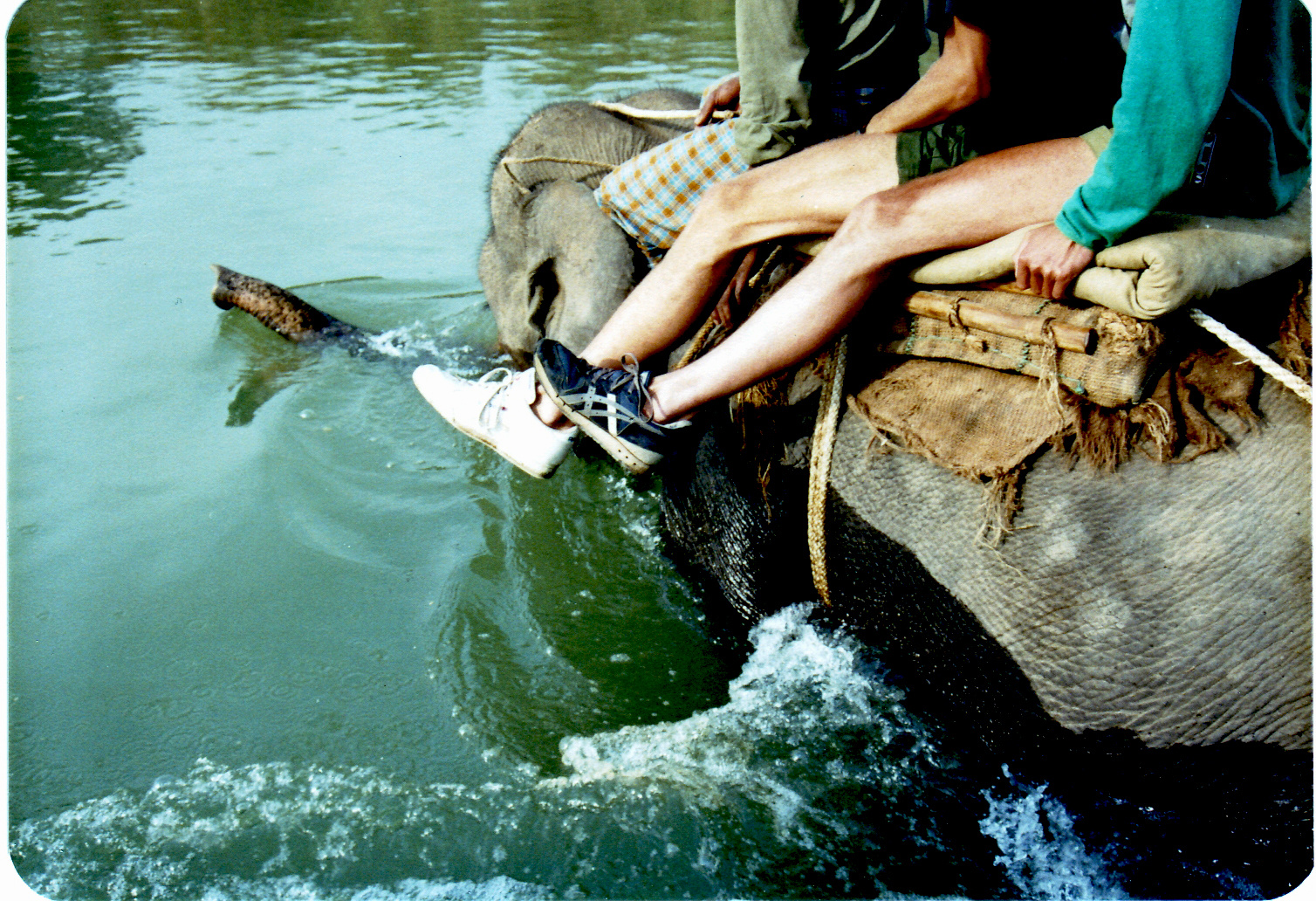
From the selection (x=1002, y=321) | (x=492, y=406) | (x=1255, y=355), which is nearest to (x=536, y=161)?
(x=492, y=406)

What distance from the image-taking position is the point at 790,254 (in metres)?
2.81

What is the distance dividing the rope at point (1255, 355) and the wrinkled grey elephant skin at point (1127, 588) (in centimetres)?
10

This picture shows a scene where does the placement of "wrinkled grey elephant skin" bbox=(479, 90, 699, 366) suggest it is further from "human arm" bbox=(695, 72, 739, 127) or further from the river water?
the river water

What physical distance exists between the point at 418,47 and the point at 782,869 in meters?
11.9

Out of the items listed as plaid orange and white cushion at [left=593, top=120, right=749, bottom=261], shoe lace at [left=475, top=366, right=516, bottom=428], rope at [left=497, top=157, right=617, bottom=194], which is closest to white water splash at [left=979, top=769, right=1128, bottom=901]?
shoe lace at [left=475, top=366, right=516, bottom=428]

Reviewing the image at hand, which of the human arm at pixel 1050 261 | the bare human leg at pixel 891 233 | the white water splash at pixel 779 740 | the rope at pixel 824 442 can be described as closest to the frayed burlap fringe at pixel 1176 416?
the human arm at pixel 1050 261

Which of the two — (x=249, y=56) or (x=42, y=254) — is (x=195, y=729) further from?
(x=249, y=56)

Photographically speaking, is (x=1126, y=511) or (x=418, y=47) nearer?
(x=1126, y=511)

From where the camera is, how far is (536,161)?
4059mm

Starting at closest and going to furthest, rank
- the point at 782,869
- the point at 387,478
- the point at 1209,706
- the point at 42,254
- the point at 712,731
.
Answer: the point at 1209,706
the point at 782,869
the point at 712,731
the point at 387,478
the point at 42,254

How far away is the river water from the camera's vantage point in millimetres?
2369

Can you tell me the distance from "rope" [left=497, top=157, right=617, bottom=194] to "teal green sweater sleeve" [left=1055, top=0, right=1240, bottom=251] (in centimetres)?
206

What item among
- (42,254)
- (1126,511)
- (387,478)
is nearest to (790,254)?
(1126,511)

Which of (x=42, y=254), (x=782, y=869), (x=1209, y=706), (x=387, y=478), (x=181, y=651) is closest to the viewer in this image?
(x=1209, y=706)
